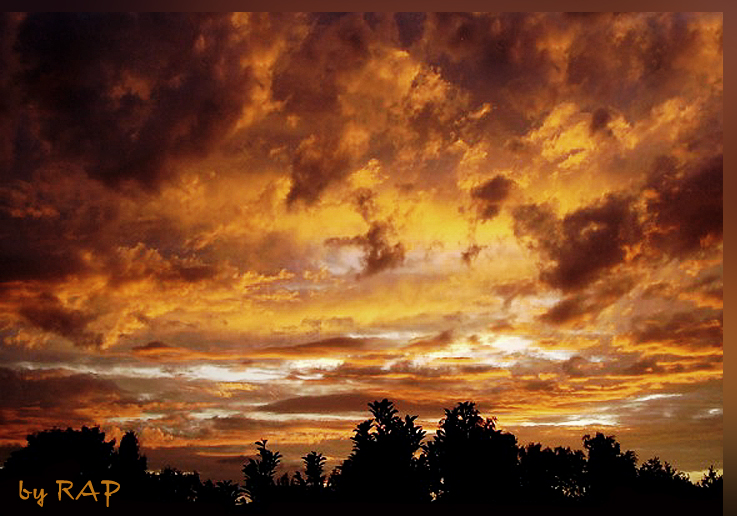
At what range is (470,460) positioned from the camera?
19297 millimetres

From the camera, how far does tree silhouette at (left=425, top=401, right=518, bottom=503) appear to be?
18.8 meters

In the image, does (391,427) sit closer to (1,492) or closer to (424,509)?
(424,509)

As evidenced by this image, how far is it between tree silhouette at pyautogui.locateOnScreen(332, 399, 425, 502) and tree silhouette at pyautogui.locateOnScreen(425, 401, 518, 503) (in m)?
0.52

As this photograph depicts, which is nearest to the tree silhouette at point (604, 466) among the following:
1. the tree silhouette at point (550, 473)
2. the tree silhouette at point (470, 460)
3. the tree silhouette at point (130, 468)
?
the tree silhouette at point (550, 473)

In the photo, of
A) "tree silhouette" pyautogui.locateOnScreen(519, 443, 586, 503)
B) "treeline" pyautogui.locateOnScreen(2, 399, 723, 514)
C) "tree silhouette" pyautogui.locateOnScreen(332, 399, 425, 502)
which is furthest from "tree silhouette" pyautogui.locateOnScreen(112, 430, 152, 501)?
"tree silhouette" pyautogui.locateOnScreen(519, 443, 586, 503)

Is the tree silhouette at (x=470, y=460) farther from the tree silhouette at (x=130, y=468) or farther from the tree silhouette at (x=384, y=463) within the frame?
the tree silhouette at (x=130, y=468)

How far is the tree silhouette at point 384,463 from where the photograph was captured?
18203 millimetres

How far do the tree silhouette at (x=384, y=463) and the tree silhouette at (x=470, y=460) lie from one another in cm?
52

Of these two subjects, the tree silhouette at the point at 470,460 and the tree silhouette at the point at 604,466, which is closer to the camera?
the tree silhouette at the point at 470,460

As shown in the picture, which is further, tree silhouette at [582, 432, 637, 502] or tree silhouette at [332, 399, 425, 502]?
tree silhouette at [582, 432, 637, 502]

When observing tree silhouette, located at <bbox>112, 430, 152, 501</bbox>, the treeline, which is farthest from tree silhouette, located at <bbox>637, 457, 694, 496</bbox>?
tree silhouette, located at <bbox>112, 430, 152, 501</bbox>

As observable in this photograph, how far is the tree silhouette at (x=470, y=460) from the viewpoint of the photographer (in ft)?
61.6

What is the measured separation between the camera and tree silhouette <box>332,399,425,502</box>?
18.2 metres

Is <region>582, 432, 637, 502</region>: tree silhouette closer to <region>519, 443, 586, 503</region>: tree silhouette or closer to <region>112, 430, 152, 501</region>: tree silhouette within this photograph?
<region>519, 443, 586, 503</region>: tree silhouette
